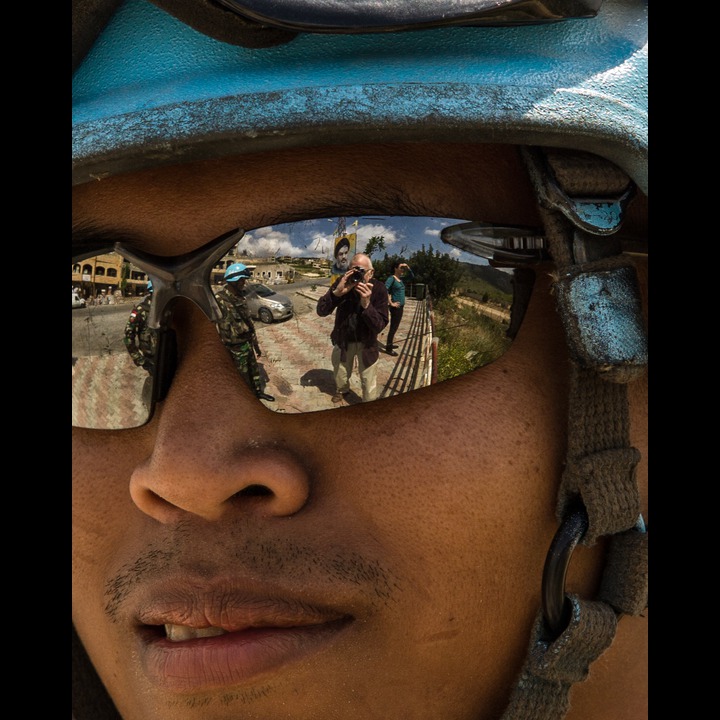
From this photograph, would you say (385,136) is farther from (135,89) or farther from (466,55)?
(135,89)

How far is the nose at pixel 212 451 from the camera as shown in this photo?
1.57 m

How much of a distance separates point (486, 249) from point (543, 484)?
1.48ft

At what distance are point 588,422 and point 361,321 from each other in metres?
0.45

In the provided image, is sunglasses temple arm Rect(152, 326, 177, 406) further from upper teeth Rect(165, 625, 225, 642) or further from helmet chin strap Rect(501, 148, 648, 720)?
helmet chin strap Rect(501, 148, 648, 720)

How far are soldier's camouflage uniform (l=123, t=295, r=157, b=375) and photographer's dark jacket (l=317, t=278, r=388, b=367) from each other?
0.39 meters

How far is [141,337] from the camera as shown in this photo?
1.70m

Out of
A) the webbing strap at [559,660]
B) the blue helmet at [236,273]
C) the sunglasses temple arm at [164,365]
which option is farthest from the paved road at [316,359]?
the webbing strap at [559,660]

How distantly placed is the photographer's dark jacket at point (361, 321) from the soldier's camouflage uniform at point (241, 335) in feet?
0.54

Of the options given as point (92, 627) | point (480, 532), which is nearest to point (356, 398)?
point (480, 532)

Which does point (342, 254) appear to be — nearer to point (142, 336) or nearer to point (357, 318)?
point (357, 318)

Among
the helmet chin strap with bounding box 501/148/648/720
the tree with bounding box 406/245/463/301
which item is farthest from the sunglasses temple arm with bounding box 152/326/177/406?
the helmet chin strap with bounding box 501/148/648/720

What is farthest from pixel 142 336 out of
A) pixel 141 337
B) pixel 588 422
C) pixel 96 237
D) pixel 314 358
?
pixel 588 422

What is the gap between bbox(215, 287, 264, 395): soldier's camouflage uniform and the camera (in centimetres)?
160

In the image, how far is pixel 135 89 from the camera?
5.40 feet
